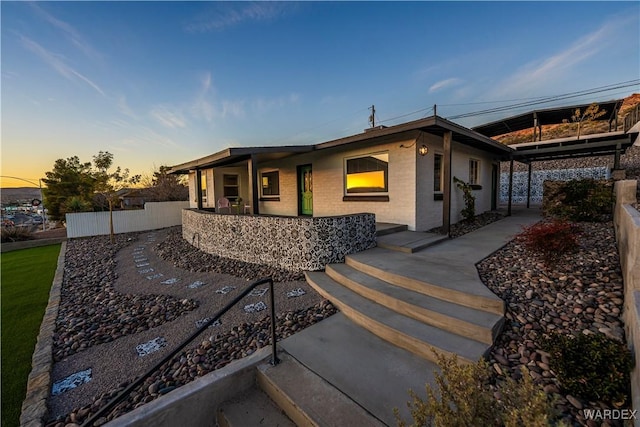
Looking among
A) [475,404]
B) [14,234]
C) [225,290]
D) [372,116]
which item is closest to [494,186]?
[372,116]

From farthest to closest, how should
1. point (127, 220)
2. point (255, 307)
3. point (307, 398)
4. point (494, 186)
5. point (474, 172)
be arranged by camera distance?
point (127, 220), point (494, 186), point (474, 172), point (255, 307), point (307, 398)

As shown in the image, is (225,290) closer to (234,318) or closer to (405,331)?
(234,318)

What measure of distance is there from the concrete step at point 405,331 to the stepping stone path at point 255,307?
1045mm

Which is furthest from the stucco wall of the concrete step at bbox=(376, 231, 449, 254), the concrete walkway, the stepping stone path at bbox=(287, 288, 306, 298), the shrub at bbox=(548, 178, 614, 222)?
the stepping stone path at bbox=(287, 288, 306, 298)

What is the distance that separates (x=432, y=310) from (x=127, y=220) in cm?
1447

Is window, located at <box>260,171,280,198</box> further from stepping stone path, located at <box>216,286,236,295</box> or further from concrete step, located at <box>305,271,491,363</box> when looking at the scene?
concrete step, located at <box>305,271,491,363</box>

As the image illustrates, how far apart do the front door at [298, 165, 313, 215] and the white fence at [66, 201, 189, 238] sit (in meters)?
8.52

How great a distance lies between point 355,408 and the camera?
1.82m

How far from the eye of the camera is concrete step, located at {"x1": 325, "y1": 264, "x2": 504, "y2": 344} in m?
2.44

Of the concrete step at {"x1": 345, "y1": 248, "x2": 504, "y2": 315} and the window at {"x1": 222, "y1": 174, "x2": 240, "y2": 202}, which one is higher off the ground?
the window at {"x1": 222, "y1": 174, "x2": 240, "y2": 202}

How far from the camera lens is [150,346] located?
3039 millimetres

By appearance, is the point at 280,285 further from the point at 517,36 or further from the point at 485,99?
the point at 485,99

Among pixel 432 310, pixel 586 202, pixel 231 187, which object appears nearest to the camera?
pixel 432 310

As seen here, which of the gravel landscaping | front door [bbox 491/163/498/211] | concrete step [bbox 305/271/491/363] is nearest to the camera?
the gravel landscaping
